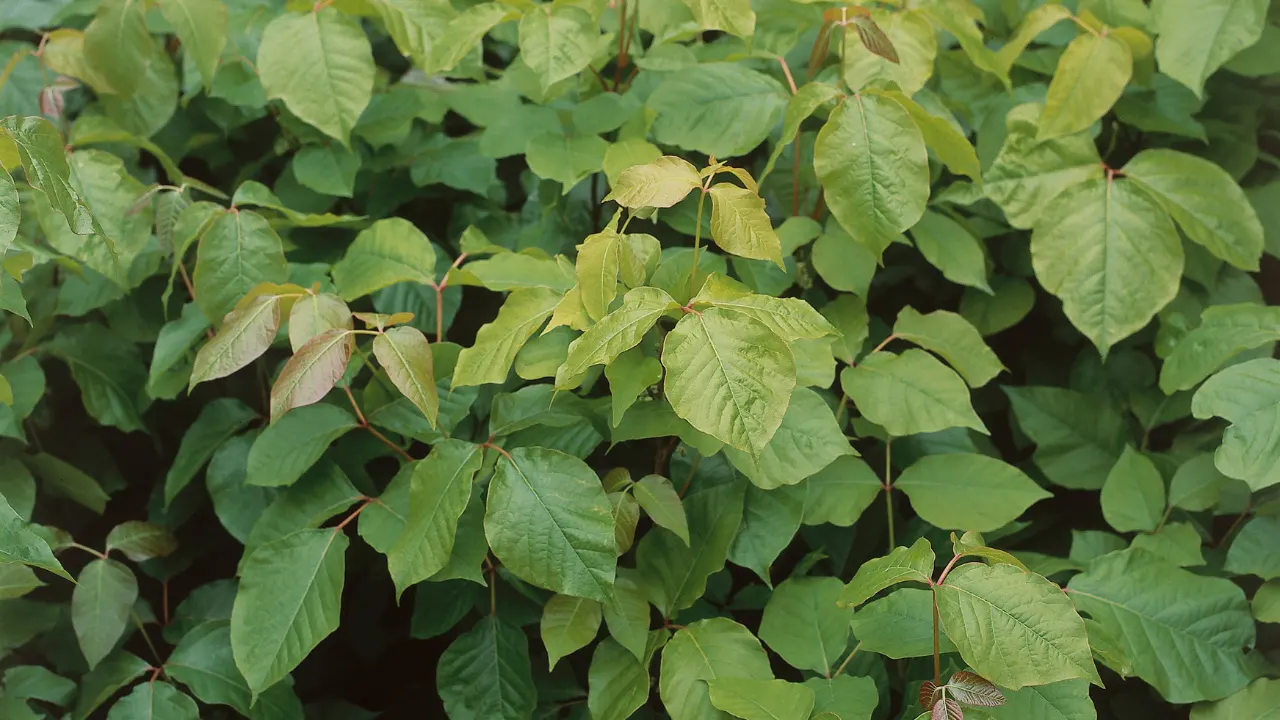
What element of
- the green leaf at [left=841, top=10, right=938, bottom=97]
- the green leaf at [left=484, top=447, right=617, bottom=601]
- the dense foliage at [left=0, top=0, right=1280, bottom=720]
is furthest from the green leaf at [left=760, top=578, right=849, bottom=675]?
the green leaf at [left=841, top=10, right=938, bottom=97]

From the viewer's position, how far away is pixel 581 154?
4.56 feet

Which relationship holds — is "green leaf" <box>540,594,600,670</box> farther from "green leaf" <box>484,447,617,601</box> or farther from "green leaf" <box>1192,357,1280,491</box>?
"green leaf" <box>1192,357,1280,491</box>

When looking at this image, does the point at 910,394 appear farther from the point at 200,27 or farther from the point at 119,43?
the point at 119,43

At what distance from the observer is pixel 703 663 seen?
43.7 inches

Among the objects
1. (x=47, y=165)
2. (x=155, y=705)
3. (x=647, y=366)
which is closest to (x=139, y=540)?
(x=155, y=705)

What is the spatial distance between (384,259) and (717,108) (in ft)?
1.60

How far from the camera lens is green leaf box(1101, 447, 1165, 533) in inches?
52.2

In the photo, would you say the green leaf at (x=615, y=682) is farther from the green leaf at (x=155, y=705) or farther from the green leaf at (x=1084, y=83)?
the green leaf at (x=1084, y=83)

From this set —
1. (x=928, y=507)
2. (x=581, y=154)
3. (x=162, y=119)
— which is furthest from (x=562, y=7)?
(x=928, y=507)

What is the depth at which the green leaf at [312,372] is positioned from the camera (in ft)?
3.45

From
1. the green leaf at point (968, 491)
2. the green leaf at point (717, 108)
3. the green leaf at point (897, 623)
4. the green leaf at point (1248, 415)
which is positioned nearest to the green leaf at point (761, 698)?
the green leaf at point (897, 623)

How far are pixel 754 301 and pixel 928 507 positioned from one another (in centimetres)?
43

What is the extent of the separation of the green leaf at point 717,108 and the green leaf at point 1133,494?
2.17ft

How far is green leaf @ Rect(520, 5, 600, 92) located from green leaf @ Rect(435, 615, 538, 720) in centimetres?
70
